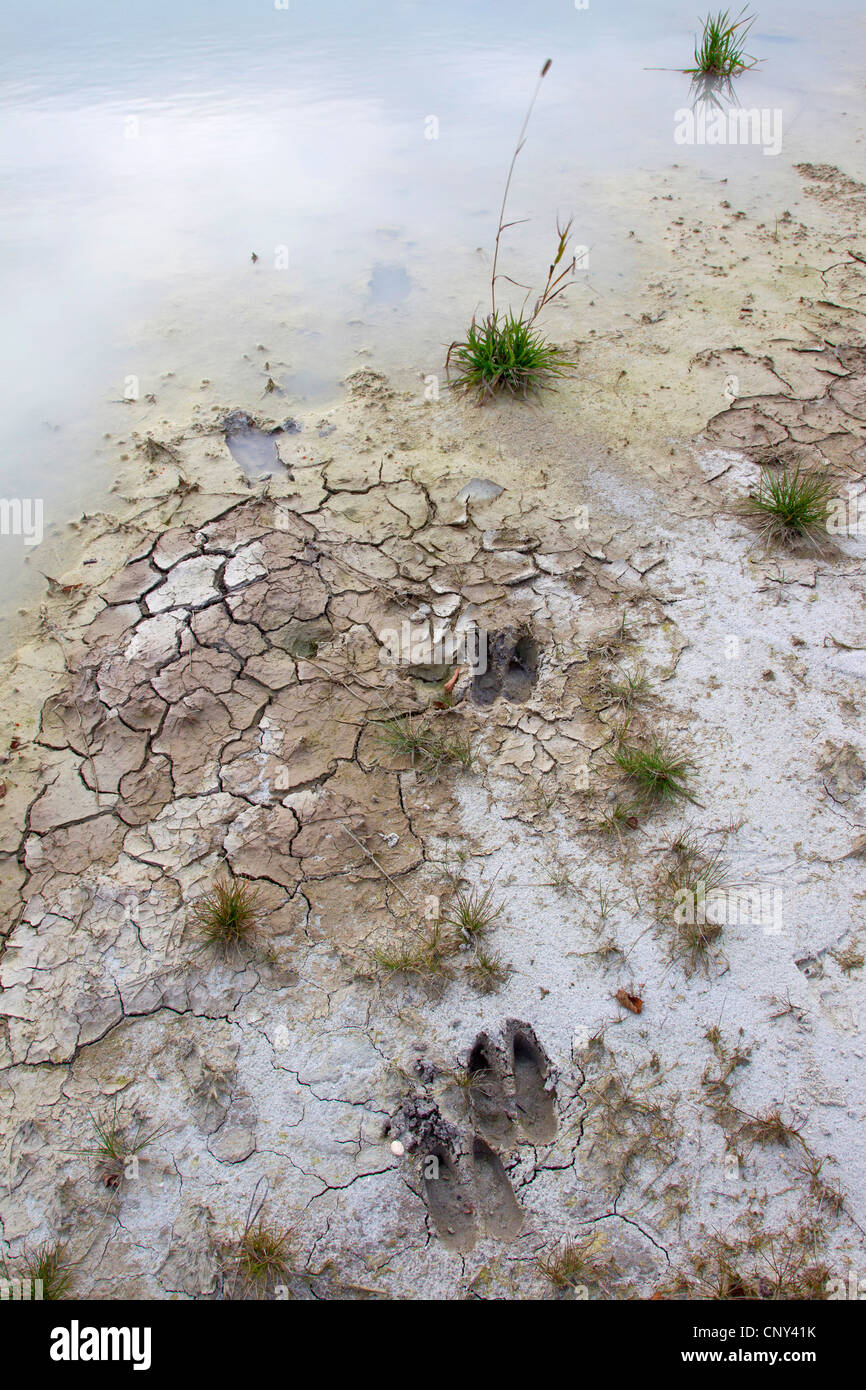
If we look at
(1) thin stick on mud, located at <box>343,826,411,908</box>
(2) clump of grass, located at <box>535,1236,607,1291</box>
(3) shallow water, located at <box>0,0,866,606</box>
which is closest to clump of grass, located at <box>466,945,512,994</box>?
(1) thin stick on mud, located at <box>343,826,411,908</box>

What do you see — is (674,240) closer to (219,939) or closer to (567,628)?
(567,628)

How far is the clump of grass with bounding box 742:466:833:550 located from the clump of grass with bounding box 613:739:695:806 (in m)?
1.17

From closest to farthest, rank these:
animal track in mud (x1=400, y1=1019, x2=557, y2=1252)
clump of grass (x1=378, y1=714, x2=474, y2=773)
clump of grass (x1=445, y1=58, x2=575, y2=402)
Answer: animal track in mud (x1=400, y1=1019, x2=557, y2=1252) < clump of grass (x1=378, y1=714, x2=474, y2=773) < clump of grass (x1=445, y1=58, x2=575, y2=402)

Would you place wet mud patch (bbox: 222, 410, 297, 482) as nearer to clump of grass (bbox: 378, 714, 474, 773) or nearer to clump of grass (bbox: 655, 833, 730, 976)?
clump of grass (bbox: 378, 714, 474, 773)

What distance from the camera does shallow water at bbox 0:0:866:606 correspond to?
4.27 m

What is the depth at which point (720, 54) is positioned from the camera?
6285mm

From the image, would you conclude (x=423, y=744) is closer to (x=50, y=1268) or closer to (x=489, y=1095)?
(x=489, y=1095)

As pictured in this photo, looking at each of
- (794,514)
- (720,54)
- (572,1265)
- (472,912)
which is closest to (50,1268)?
(572,1265)

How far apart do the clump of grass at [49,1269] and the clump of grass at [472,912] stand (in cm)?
122

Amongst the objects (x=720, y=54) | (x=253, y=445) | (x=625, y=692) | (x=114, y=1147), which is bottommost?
(x=114, y=1147)

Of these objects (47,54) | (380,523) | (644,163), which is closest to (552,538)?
(380,523)

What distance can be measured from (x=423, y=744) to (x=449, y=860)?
42 centimetres

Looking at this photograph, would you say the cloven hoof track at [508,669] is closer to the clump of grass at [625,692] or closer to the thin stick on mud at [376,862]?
the clump of grass at [625,692]

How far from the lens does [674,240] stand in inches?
193
